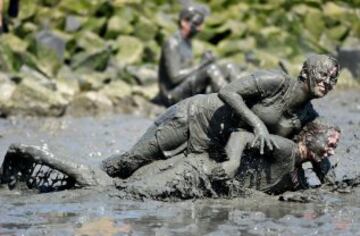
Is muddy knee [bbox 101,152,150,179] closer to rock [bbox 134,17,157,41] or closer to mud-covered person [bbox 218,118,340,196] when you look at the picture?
mud-covered person [bbox 218,118,340,196]

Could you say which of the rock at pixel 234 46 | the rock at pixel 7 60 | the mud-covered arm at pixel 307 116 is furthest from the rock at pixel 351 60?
the mud-covered arm at pixel 307 116

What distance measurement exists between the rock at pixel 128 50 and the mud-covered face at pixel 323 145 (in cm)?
1047

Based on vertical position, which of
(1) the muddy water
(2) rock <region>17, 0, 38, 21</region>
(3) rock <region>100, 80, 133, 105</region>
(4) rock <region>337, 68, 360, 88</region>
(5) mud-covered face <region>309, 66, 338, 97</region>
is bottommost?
(1) the muddy water

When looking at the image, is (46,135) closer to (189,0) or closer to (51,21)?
(51,21)

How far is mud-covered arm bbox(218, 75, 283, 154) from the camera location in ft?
30.0

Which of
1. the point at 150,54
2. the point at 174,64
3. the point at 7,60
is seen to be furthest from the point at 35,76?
the point at 150,54

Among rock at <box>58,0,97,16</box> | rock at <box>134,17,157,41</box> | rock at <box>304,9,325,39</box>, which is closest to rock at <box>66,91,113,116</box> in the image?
rock at <box>134,17,157,41</box>

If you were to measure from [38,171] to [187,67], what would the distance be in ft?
21.5

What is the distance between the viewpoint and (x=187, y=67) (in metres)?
16.0

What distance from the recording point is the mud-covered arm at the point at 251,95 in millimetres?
9133

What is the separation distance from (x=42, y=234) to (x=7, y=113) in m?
7.79

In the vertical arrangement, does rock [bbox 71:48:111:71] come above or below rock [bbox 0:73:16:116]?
above

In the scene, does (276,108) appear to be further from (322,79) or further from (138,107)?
(138,107)

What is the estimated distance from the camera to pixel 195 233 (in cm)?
819
